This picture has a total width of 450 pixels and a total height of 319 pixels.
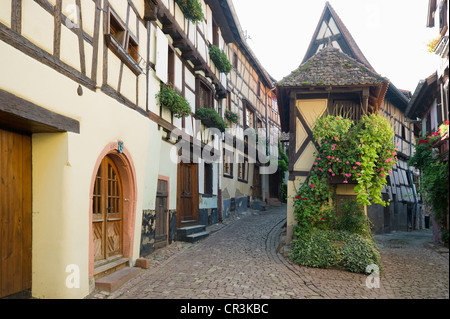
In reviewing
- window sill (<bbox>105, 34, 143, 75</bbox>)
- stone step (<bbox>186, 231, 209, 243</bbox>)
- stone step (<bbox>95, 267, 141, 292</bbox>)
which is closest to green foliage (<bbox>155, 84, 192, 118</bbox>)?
window sill (<bbox>105, 34, 143, 75</bbox>)

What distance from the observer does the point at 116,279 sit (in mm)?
6195

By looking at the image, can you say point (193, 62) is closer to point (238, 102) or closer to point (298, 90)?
point (298, 90)

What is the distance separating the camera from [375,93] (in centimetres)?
970

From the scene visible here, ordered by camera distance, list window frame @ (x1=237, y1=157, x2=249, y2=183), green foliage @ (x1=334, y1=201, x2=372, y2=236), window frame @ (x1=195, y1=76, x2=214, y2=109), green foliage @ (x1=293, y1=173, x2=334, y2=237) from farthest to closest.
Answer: window frame @ (x1=237, y1=157, x2=249, y2=183), window frame @ (x1=195, y1=76, x2=214, y2=109), green foliage @ (x1=293, y1=173, x2=334, y2=237), green foliage @ (x1=334, y1=201, x2=372, y2=236)

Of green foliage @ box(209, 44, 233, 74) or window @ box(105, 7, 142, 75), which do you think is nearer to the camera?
window @ box(105, 7, 142, 75)

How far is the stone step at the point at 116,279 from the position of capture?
19.4ft

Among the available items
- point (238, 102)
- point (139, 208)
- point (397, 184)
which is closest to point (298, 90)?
point (139, 208)

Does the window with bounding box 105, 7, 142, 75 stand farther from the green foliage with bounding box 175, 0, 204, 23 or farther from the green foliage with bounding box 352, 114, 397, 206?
the green foliage with bounding box 352, 114, 397, 206

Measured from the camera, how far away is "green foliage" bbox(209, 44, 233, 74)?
538 inches

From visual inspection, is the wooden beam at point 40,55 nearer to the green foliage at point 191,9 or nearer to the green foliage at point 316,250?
the green foliage at point 316,250

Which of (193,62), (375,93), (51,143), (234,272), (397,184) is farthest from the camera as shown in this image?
(397,184)

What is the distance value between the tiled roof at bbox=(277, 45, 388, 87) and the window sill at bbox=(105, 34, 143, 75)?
3661 millimetres

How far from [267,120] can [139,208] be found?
56.9 ft

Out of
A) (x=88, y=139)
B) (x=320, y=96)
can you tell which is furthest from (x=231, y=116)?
(x=88, y=139)
